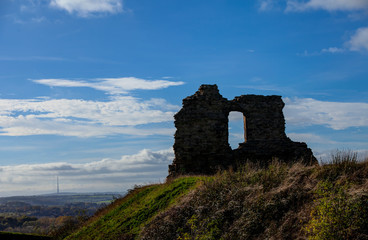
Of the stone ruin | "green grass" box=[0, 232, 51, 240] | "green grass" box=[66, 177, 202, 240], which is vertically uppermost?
the stone ruin

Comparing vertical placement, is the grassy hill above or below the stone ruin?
below

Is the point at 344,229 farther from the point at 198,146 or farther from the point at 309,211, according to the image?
the point at 198,146

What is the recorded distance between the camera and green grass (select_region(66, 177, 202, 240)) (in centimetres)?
1371

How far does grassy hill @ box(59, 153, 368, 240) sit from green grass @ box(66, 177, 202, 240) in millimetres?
65

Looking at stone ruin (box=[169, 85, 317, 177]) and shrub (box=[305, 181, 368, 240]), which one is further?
stone ruin (box=[169, 85, 317, 177])

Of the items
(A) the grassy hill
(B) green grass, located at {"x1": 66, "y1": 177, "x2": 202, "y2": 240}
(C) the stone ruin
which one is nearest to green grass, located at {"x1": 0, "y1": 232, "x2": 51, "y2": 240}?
(B) green grass, located at {"x1": 66, "y1": 177, "x2": 202, "y2": 240}

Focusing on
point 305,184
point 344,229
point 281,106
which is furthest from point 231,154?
point 344,229

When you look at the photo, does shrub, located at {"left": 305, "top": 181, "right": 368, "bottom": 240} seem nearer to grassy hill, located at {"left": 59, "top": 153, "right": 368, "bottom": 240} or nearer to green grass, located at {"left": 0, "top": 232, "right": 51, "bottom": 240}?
grassy hill, located at {"left": 59, "top": 153, "right": 368, "bottom": 240}

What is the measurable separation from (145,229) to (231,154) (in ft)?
37.0

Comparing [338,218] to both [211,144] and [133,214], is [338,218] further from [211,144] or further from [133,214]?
[211,144]

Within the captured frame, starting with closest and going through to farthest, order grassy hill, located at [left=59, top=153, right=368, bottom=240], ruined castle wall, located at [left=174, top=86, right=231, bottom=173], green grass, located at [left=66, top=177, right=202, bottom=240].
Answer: grassy hill, located at [left=59, top=153, right=368, bottom=240] < green grass, located at [left=66, top=177, right=202, bottom=240] < ruined castle wall, located at [left=174, top=86, right=231, bottom=173]

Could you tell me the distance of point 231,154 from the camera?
2289 centimetres

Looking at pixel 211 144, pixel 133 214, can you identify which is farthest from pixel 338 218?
pixel 211 144

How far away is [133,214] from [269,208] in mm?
6156
